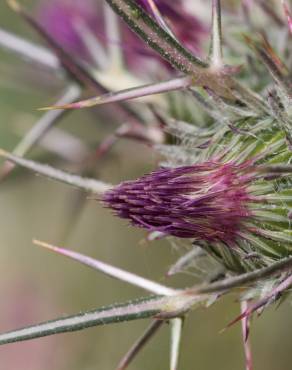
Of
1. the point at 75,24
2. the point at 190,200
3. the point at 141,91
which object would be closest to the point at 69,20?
the point at 75,24

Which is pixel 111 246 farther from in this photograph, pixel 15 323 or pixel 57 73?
pixel 57 73

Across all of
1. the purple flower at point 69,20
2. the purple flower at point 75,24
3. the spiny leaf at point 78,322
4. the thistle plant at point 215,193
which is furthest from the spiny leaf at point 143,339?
the purple flower at point 69,20

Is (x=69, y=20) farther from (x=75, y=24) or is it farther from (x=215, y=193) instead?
(x=215, y=193)

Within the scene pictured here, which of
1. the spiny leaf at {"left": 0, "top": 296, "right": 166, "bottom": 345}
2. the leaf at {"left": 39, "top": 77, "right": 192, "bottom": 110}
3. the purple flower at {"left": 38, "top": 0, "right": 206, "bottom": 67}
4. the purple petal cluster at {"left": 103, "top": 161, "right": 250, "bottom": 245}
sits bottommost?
the spiny leaf at {"left": 0, "top": 296, "right": 166, "bottom": 345}

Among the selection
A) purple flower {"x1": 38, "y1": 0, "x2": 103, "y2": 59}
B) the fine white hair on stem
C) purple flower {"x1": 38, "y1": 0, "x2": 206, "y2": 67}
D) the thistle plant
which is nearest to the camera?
the thistle plant

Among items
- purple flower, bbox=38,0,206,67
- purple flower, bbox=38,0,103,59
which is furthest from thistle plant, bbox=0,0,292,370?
purple flower, bbox=38,0,103,59

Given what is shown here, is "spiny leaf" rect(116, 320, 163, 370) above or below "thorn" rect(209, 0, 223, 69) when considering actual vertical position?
below

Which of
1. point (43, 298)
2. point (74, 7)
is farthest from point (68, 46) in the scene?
point (43, 298)

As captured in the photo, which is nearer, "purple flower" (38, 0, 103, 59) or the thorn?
the thorn

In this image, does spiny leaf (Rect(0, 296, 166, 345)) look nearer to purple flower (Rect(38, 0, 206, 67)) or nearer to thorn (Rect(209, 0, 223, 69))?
thorn (Rect(209, 0, 223, 69))
